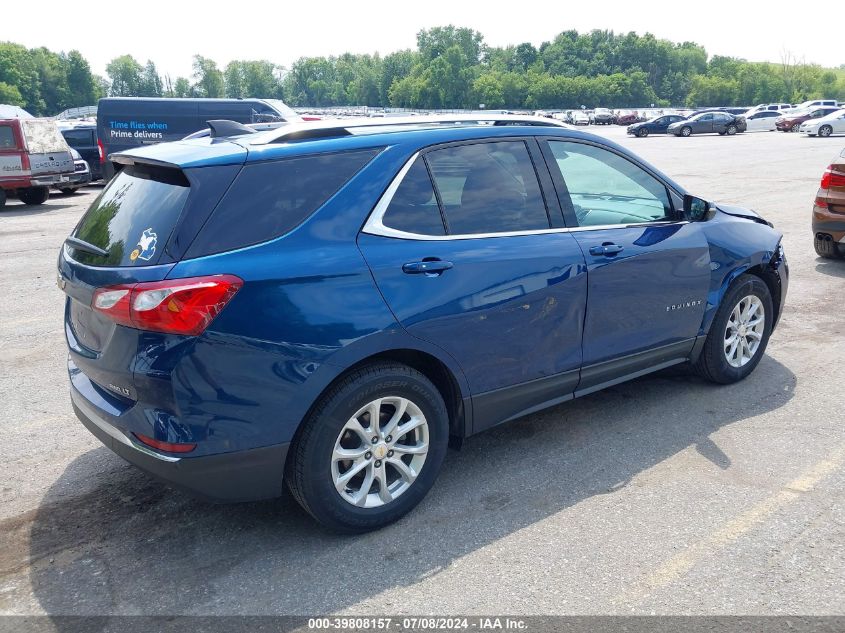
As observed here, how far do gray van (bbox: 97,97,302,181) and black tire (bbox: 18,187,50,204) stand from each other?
3.41m

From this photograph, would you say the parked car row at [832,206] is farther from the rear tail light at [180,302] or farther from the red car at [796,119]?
the red car at [796,119]

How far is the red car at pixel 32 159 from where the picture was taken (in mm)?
16516

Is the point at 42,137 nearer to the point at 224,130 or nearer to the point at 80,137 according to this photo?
the point at 80,137

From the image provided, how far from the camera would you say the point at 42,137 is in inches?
676

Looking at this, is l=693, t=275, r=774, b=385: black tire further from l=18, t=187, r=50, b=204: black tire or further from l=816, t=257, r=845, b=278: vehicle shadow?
l=18, t=187, r=50, b=204: black tire

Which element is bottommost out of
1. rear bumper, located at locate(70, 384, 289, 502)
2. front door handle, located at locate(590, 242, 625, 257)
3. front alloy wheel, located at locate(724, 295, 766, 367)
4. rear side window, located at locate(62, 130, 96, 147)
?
rear side window, located at locate(62, 130, 96, 147)

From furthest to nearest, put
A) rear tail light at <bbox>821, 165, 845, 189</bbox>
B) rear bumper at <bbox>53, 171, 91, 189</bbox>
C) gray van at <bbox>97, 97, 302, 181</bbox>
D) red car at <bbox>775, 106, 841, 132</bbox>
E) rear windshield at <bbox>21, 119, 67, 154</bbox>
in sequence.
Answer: red car at <bbox>775, 106, 841, 132</bbox>, gray van at <bbox>97, 97, 302, 181</bbox>, rear bumper at <bbox>53, 171, 91, 189</bbox>, rear windshield at <bbox>21, 119, 67, 154</bbox>, rear tail light at <bbox>821, 165, 845, 189</bbox>

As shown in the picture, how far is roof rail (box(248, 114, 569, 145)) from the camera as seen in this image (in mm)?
3549

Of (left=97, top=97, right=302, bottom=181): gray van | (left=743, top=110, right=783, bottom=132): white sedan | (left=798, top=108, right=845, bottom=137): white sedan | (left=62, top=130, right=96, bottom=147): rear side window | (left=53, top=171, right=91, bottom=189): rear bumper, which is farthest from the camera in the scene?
(left=743, top=110, right=783, bottom=132): white sedan

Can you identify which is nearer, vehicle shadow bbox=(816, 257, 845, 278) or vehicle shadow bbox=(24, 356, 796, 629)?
vehicle shadow bbox=(24, 356, 796, 629)

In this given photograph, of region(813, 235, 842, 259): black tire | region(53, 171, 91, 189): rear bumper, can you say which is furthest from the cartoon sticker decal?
region(53, 171, 91, 189): rear bumper

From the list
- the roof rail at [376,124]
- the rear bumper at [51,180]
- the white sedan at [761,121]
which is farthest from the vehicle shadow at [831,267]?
the white sedan at [761,121]

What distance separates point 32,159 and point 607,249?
16071 mm

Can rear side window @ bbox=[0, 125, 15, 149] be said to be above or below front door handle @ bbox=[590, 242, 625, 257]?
below
